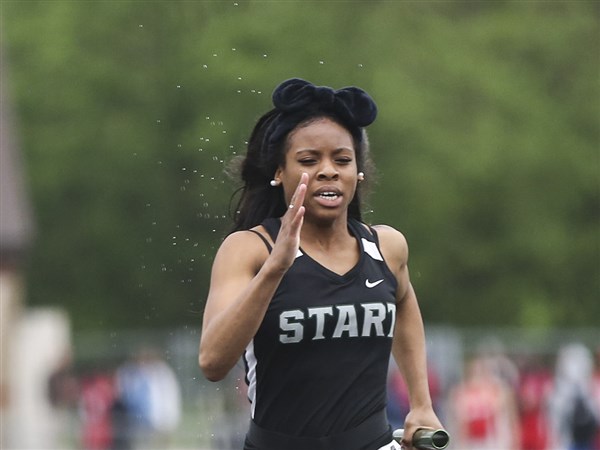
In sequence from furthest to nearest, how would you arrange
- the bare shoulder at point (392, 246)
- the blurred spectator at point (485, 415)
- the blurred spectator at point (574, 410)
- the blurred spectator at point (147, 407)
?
the blurred spectator at point (147, 407) < the blurred spectator at point (485, 415) < the blurred spectator at point (574, 410) < the bare shoulder at point (392, 246)

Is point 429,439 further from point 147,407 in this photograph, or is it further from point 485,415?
point 147,407

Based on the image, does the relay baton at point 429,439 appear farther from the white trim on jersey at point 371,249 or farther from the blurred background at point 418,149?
the blurred background at point 418,149

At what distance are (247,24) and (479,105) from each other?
30.7 m

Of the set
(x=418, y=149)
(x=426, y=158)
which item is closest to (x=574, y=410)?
(x=418, y=149)

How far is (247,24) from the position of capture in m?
21.0

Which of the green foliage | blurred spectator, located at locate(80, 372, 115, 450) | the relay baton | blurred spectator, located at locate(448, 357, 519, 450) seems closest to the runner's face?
the relay baton

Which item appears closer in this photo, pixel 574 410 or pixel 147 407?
pixel 574 410

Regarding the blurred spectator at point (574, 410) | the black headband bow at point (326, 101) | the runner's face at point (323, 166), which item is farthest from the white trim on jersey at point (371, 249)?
the blurred spectator at point (574, 410)

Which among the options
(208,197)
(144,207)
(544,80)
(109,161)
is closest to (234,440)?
(208,197)

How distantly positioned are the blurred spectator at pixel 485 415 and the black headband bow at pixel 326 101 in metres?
17.6

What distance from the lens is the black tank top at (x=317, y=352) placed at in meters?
5.95

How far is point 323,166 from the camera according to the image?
19.8 ft

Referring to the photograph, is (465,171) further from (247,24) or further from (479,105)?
(247,24)

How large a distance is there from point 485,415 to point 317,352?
17.9 m
